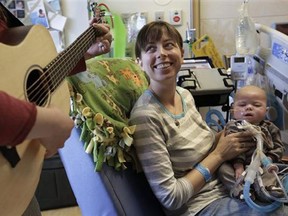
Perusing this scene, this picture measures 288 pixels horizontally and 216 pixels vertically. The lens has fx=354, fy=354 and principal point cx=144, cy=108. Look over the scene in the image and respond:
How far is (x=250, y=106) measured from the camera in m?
1.39

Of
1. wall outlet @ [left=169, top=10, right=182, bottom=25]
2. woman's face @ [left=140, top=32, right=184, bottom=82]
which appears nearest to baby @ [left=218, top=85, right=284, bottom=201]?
woman's face @ [left=140, top=32, right=184, bottom=82]

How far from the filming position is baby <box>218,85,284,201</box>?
3.78 feet

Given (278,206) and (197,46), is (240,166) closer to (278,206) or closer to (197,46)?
(278,206)

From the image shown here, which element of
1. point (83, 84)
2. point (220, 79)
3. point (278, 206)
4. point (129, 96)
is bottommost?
point (278, 206)

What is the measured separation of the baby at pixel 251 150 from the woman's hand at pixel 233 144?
0.08 ft

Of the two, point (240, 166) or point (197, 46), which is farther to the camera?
point (197, 46)

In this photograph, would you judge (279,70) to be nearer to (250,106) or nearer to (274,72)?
(274,72)

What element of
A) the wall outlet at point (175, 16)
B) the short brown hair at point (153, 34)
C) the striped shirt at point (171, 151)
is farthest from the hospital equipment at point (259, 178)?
the wall outlet at point (175, 16)

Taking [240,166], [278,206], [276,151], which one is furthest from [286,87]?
[278,206]

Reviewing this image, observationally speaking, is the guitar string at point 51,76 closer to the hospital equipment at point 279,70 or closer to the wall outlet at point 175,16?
the hospital equipment at point 279,70

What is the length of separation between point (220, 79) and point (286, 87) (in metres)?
0.33

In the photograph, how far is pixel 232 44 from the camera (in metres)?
2.84

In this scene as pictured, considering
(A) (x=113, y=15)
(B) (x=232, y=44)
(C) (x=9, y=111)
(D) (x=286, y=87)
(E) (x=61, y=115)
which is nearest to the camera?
(C) (x=9, y=111)

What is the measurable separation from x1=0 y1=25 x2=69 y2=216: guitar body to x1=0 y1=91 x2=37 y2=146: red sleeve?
0.32 feet
